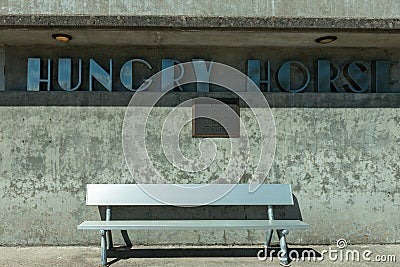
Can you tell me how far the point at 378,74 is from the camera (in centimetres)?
609

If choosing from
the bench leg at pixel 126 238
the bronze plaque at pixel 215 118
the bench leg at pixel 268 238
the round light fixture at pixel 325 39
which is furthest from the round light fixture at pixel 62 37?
the bench leg at pixel 268 238

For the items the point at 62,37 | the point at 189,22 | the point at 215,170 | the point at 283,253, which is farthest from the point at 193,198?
the point at 62,37

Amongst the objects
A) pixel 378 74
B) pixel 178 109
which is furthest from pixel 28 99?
pixel 378 74

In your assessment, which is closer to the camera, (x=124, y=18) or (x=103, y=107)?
(x=124, y=18)

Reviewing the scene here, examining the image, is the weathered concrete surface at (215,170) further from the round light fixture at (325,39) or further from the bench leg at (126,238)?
the round light fixture at (325,39)

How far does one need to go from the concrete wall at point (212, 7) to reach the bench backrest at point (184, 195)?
2209mm

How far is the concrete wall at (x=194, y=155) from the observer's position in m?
5.84

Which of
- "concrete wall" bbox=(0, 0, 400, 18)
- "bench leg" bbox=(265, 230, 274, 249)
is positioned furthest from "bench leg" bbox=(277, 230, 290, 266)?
"concrete wall" bbox=(0, 0, 400, 18)

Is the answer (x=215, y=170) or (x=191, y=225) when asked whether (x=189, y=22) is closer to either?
(x=215, y=170)

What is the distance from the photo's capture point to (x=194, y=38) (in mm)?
5668

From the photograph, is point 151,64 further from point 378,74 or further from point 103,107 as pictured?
point 378,74

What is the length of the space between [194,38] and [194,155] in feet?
4.96

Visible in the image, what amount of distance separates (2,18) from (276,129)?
3594 mm

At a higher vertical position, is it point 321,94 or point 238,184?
point 321,94
